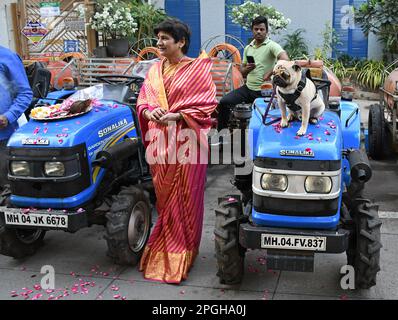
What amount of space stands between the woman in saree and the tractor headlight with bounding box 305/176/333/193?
3.74 feet

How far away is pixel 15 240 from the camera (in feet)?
16.0

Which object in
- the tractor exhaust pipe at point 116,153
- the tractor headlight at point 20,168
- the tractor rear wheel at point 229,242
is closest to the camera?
the tractor rear wheel at point 229,242

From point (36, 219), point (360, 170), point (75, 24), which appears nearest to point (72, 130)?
point (36, 219)

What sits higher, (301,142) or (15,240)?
(301,142)

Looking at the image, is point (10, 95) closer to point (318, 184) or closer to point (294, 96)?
point (294, 96)

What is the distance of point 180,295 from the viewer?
169 inches

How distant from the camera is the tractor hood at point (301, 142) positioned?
3.76 metres

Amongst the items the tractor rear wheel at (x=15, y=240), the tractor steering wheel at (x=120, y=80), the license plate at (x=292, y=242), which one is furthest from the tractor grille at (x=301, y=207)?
the tractor steering wheel at (x=120, y=80)

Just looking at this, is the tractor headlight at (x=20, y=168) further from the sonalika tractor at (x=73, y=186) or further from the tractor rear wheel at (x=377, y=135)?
the tractor rear wheel at (x=377, y=135)

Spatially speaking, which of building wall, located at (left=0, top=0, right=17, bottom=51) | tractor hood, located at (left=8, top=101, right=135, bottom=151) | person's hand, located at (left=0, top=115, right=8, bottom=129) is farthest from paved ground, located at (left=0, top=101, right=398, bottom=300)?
building wall, located at (left=0, top=0, right=17, bottom=51)

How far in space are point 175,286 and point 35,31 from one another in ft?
34.1

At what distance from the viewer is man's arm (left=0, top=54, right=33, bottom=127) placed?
5.14m

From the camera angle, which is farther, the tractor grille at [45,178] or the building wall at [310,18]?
the building wall at [310,18]
